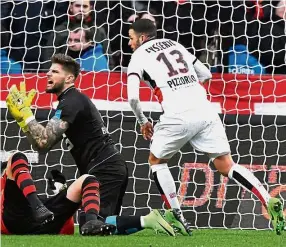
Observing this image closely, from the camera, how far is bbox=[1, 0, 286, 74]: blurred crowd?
384 inches

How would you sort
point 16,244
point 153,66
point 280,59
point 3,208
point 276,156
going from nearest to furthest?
point 16,244, point 3,208, point 153,66, point 276,156, point 280,59

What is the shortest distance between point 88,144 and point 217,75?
7.53 ft

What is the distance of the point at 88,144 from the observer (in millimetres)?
7234

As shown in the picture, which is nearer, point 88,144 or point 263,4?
point 88,144

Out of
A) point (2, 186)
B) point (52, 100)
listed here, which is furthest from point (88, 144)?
point (52, 100)

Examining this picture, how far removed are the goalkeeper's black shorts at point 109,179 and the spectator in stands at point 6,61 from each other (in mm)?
2652

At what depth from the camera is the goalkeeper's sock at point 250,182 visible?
7.29m

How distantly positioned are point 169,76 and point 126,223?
1363mm

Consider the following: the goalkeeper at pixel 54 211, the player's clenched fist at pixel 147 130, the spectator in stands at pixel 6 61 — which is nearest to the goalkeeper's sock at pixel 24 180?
the goalkeeper at pixel 54 211

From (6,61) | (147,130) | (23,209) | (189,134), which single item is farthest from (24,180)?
(6,61)

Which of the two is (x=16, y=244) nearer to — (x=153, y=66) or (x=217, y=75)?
(x=153, y=66)

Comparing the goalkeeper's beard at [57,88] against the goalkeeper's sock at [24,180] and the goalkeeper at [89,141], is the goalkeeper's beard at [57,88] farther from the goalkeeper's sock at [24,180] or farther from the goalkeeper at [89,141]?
the goalkeeper's sock at [24,180]

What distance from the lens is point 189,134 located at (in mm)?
7535

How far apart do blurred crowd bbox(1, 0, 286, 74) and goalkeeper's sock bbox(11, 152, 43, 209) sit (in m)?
2.90
